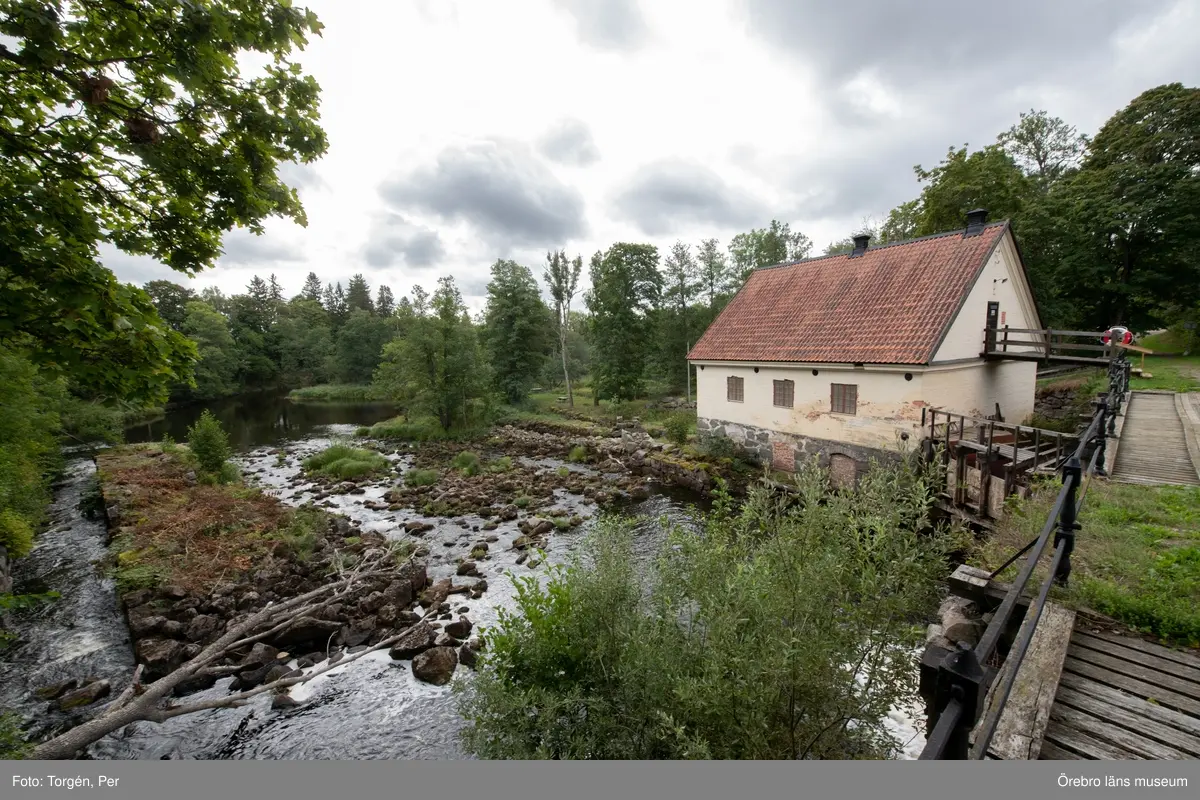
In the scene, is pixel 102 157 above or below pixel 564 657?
above

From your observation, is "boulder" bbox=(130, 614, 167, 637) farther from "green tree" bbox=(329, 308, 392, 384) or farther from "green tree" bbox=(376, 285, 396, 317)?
"green tree" bbox=(376, 285, 396, 317)

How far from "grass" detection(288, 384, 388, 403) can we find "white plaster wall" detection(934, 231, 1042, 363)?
152ft

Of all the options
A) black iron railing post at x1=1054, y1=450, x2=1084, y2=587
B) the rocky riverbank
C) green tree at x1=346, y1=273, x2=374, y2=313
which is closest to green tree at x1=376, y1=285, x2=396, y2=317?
green tree at x1=346, y1=273, x2=374, y2=313

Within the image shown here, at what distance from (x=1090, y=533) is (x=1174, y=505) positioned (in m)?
1.82

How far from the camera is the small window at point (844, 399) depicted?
13.8m

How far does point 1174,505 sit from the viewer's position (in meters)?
5.96

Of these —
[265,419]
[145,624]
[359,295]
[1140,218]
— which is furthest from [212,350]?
[1140,218]

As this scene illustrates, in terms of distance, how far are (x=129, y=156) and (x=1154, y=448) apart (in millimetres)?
14980

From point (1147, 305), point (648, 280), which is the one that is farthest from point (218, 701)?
point (1147, 305)

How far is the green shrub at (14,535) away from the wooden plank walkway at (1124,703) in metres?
19.1

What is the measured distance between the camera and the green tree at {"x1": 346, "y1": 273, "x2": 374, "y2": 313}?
71625mm

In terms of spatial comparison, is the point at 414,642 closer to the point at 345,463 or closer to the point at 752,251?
the point at 345,463

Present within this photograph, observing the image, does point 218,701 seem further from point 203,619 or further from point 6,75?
point 6,75

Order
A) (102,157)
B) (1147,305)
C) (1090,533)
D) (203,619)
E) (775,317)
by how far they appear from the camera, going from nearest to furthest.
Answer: (102,157)
(1090,533)
(203,619)
(775,317)
(1147,305)
